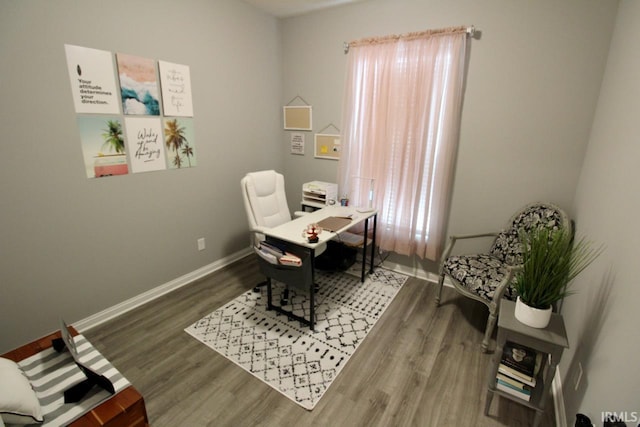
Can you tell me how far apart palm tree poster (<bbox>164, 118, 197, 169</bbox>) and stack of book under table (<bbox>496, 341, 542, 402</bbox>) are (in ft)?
9.28

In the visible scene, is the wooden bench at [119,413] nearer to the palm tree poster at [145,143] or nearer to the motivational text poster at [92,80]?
the palm tree poster at [145,143]

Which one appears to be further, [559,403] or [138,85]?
[138,85]

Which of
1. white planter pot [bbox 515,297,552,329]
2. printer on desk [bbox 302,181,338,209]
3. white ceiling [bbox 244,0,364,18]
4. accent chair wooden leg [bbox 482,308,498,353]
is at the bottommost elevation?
accent chair wooden leg [bbox 482,308,498,353]

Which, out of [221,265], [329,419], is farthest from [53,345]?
[221,265]

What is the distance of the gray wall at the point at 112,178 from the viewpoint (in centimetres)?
182

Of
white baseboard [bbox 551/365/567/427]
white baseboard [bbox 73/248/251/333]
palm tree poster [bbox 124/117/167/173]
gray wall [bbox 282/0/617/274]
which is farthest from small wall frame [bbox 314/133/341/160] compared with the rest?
white baseboard [bbox 551/365/567/427]

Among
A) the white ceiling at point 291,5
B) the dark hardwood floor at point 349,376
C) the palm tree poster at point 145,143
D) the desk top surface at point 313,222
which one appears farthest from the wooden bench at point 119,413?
the white ceiling at point 291,5

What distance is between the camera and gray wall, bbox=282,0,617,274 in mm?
2129

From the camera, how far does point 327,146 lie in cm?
344

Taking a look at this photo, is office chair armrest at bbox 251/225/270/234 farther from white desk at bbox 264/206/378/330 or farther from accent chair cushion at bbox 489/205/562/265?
accent chair cushion at bbox 489/205/562/265

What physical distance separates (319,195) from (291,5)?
78.4 inches

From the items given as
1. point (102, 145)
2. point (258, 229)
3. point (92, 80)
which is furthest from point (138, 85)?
point (258, 229)

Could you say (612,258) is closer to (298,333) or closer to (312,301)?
(312,301)

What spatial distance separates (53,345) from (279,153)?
9.54 feet
